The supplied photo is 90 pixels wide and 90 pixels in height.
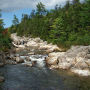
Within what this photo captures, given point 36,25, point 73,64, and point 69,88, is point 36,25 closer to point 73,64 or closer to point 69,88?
point 73,64

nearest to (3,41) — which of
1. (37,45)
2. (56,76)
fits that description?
(56,76)

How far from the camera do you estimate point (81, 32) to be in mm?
39906

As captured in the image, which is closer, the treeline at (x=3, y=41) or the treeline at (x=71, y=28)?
the treeline at (x=3, y=41)

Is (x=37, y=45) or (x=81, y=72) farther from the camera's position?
(x=37, y=45)

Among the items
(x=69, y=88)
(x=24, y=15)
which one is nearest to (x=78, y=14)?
(x=69, y=88)

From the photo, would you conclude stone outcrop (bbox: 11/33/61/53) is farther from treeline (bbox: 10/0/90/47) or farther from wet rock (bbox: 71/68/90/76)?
wet rock (bbox: 71/68/90/76)

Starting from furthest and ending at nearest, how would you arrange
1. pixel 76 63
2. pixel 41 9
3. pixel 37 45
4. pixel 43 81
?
pixel 41 9 < pixel 37 45 < pixel 76 63 < pixel 43 81

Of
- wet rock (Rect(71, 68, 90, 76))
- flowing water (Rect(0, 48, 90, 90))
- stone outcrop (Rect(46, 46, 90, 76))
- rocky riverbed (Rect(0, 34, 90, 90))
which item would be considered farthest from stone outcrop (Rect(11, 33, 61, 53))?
flowing water (Rect(0, 48, 90, 90))

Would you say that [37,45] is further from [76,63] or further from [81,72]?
[81,72]

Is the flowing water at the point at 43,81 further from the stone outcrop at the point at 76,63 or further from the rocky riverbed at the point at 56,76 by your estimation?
the stone outcrop at the point at 76,63

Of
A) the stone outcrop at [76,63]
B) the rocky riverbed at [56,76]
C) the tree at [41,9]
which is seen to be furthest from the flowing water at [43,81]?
the tree at [41,9]

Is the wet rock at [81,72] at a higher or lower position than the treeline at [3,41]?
lower

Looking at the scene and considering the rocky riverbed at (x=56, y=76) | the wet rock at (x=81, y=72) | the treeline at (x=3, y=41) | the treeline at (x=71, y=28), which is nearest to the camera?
the rocky riverbed at (x=56, y=76)

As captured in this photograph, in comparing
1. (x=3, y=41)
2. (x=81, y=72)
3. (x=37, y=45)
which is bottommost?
(x=37, y=45)
